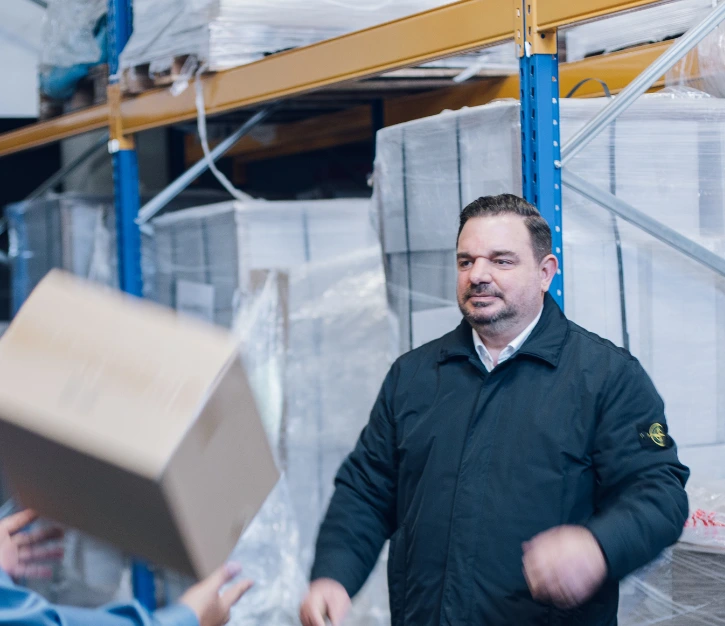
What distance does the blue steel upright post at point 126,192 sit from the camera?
4.75 meters

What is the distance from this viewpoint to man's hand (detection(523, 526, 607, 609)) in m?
1.99

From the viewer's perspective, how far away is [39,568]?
218 centimetres

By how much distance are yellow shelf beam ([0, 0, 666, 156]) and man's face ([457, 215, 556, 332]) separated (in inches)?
25.3

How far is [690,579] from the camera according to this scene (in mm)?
2721

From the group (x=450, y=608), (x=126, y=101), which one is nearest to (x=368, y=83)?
(x=126, y=101)

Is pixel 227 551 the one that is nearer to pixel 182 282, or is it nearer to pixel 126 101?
pixel 182 282

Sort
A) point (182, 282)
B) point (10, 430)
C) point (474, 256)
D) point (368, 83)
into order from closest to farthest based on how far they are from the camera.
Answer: point (10, 430)
point (474, 256)
point (368, 83)
point (182, 282)

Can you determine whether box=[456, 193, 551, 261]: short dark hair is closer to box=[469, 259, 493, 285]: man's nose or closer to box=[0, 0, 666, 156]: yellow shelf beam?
box=[469, 259, 493, 285]: man's nose

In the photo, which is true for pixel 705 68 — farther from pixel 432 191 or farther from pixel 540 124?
pixel 432 191

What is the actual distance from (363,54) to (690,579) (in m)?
2.02

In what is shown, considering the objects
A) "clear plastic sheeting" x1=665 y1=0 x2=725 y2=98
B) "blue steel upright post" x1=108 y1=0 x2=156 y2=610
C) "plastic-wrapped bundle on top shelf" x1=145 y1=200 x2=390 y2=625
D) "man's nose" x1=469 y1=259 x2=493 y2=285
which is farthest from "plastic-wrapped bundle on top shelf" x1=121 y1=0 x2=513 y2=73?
"man's nose" x1=469 y1=259 x2=493 y2=285

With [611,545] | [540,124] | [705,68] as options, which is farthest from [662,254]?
[611,545]

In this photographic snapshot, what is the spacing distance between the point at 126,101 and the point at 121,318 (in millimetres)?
3342

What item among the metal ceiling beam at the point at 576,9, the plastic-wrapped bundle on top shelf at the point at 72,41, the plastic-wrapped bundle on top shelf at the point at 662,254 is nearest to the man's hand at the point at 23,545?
the plastic-wrapped bundle on top shelf at the point at 662,254
